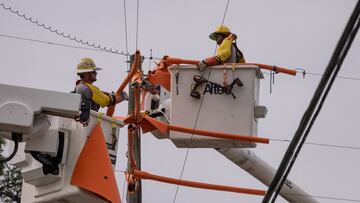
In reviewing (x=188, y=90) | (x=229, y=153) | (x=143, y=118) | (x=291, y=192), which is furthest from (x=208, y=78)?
(x=291, y=192)

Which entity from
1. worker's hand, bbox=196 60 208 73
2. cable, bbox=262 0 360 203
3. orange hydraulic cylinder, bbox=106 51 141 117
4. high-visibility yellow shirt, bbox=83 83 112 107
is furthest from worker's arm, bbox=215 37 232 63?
cable, bbox=262 0 360 203

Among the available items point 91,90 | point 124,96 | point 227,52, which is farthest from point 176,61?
point 91,90

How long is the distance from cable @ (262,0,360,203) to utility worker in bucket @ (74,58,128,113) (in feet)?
10.6

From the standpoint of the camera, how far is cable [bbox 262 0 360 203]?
17.1 feet

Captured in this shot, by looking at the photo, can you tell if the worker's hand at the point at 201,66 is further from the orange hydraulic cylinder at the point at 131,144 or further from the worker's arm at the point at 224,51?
the orange hydraulic cylinder at the point at 131,144

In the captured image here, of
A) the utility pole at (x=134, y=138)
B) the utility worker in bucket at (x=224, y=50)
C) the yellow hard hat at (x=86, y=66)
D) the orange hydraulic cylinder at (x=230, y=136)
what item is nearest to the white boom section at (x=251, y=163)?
the utility pole at (x=134, y=138)

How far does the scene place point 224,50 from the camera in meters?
10.1

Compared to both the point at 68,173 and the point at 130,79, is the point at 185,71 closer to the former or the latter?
the point at 130,79

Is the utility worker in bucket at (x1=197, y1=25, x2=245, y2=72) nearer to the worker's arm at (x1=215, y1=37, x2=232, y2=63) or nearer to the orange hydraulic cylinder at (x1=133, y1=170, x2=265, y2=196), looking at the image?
the worker's arm at (x1=215, y1=37, x2=232, y2=63)

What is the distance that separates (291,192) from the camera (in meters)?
12.4

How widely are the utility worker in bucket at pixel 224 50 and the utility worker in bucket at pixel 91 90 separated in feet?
3.22

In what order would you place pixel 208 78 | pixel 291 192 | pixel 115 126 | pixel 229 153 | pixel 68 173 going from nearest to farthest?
pixel 68 173, pixel 115 126, pixel 208 78, pixel 229 153, pixel 291 192

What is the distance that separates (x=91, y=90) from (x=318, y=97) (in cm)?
420

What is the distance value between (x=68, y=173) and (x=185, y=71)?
223cm
